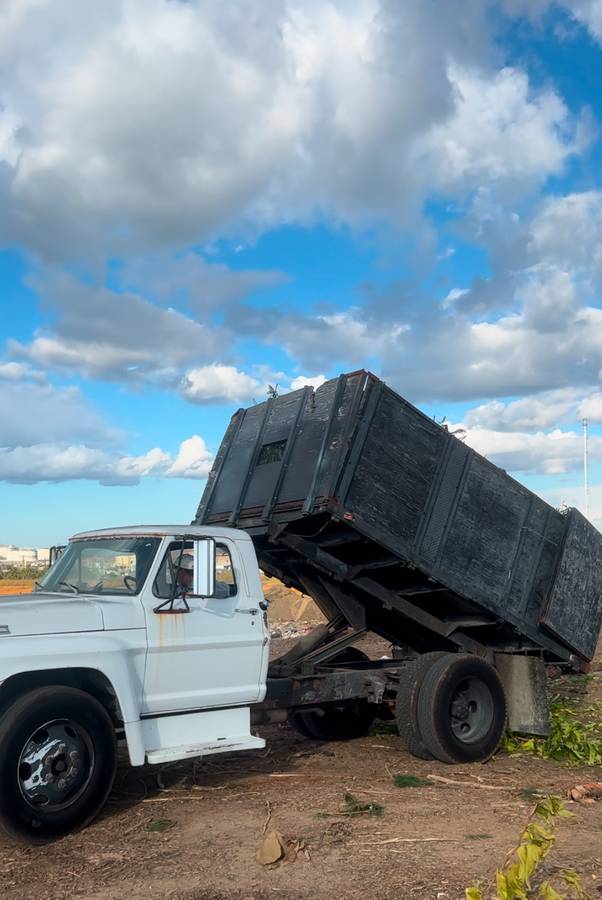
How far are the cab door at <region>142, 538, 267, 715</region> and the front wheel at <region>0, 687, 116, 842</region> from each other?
0.52 metres

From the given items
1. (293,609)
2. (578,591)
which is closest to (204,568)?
(578,591)

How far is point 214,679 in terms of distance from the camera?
6.96 meters

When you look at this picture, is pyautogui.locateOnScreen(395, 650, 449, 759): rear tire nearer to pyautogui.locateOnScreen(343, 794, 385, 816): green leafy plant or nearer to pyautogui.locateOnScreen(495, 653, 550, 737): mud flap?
pyautogui.locateOnScreen(495, 653, 550, 737): mud flap

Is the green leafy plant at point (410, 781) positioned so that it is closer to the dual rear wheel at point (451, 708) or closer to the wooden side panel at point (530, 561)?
the dual rear wheel at point (451, 708)

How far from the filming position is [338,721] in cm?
992

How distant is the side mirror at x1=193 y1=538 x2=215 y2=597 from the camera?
652 cm

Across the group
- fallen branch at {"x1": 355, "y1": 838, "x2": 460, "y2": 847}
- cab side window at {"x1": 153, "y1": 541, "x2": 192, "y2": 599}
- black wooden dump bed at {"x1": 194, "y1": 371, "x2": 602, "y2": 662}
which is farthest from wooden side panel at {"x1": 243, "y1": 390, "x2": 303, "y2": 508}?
fallen branch at {"x1": 355, "y1": 838, "x2": 460, "y2": 847}

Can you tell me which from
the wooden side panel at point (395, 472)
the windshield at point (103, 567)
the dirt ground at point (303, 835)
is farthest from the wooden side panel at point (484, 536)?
the windshield at point (103, 567)

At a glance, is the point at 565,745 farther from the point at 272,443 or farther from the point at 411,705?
the point at 272,443

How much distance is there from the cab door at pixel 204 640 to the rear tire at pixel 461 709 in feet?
6.45

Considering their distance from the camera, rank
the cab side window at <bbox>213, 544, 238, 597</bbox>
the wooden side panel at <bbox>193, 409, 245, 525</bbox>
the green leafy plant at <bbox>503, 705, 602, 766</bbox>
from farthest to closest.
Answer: the wooden side panel at <bbox>193, 409, 245, 525</bbox>, the green leafy plant at <bbox>503, 705, 602, 766</bbox>, the cab side window at <bbox>213, 544, 238, 597</bbox>

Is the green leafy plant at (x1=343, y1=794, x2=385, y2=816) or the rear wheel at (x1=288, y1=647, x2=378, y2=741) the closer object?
the green leafy plant at (x1=343, y1=794, x2=385, y2=816)

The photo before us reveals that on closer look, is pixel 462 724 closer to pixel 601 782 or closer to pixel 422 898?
pixel 601 782

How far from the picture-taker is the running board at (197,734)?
649 centimetres
